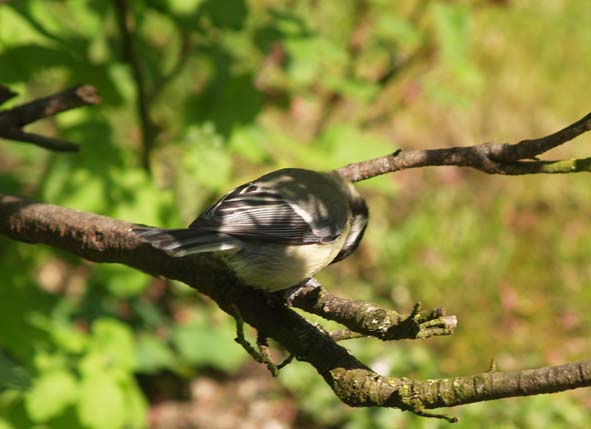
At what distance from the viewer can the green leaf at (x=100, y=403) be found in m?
3.75

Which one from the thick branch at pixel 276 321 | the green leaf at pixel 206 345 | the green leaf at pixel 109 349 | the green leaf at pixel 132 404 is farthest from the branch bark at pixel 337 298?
the green leaf at pixel 206 345

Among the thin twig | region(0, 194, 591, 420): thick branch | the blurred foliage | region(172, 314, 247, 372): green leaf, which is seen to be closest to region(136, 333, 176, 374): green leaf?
the blurred foliage

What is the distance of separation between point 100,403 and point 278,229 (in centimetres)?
136

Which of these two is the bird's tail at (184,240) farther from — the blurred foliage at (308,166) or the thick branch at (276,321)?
the blurred foliage at (308,166)

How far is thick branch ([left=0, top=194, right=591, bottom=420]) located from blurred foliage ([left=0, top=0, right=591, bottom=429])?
49 centimetres

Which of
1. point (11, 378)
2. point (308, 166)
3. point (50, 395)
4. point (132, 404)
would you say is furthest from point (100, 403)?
point (308, 166)

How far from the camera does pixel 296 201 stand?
3230 mm

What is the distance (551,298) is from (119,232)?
15.2 ft

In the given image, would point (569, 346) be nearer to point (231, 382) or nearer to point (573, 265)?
point (573, 265)

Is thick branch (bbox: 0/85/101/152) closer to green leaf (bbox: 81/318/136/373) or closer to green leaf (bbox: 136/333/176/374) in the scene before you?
green leaf (bbox: 81/318/136/373)

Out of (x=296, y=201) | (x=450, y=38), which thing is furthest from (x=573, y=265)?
(x=296, y=201)

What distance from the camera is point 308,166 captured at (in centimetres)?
444

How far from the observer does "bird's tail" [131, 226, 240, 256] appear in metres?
2.52

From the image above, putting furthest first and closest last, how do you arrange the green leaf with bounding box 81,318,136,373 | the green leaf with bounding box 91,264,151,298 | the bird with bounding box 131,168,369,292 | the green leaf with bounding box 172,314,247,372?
the green leaf with bounding box 172,314,247,372 → the green leaf with bounding box 91,264,151,298 → the green leaf with bounding box 81,318,136,373 → the bird with bounding box 131,168,369,292
